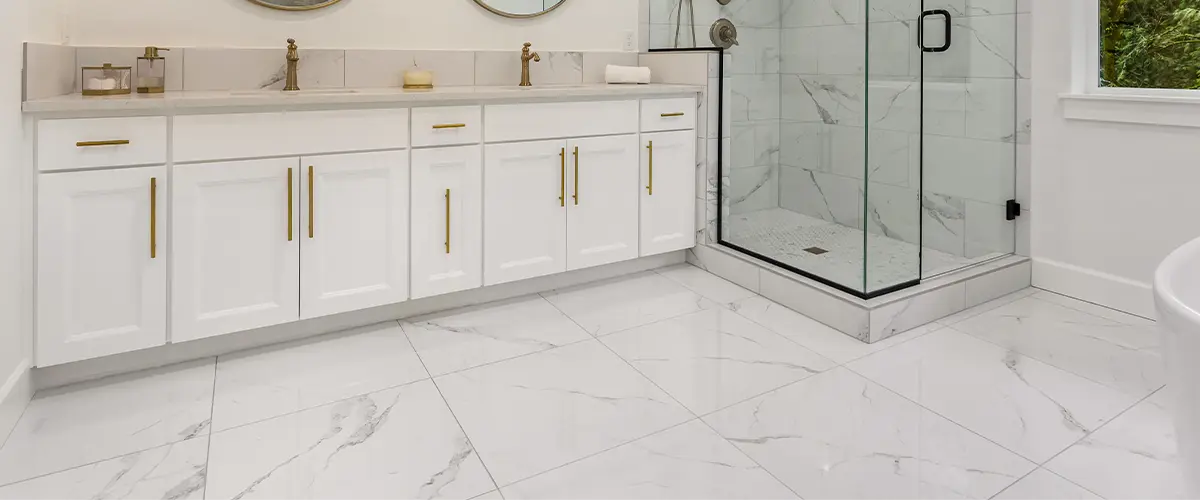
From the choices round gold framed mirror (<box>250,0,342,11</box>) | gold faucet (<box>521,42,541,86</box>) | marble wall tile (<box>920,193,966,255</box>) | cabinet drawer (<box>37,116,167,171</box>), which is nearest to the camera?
cabinet drawer (<box>37,116,167,171</box>)

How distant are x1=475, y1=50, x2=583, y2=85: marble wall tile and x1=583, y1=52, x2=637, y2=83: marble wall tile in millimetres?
33

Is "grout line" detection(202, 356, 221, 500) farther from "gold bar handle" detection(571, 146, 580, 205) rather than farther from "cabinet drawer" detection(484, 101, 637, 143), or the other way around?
"gold bar handle" detection(571, 146, 580, 205)

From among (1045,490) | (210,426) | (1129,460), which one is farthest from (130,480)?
(1129,460)

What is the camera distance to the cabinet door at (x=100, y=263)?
1.84m

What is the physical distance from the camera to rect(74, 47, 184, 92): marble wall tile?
2258mm

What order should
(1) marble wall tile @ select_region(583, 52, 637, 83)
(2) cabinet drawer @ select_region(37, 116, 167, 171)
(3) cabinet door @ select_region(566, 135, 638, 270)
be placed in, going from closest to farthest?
(2) cabinet drawer @ select_region(37, 116, 167, 171)
(3) cabinet door @ select_region(566, 135, 638, 270)
(1) marble wall tile @ select_region(583, 52, 637, 83)

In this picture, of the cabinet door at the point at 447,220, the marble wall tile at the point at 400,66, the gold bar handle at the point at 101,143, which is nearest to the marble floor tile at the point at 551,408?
the cabinet door at the point at 447,220

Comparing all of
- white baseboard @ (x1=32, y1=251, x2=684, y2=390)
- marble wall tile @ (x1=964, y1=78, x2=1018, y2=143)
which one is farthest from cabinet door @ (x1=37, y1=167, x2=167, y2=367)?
marble wall tile @ (x1=964, y1=78, x2=1018, y2=143)

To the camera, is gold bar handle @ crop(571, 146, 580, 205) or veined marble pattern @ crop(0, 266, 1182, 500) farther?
gold bar handle @ crop(571, 146, 580, 205)

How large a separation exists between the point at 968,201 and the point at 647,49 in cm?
163

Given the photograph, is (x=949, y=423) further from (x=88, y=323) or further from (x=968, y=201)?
(x=88, y=323)

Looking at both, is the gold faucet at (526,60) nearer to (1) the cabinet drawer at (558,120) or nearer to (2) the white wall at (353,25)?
(2) the white wall at (353,25)

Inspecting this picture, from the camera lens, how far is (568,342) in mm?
2330

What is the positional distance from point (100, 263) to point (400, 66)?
4.35ft
